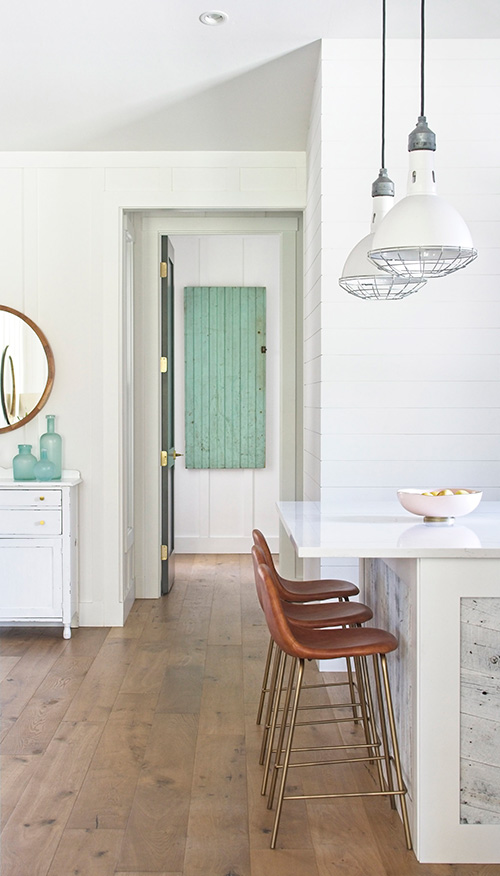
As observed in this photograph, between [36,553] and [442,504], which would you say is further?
[36,553]

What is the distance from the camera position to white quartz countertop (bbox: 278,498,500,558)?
227cm

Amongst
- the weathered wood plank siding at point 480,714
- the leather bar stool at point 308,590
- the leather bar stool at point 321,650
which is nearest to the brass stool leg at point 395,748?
the leather bar stool at point 321,650

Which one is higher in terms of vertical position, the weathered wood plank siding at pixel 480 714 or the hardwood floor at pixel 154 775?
the weathered wood plank siding at pixel 480 714

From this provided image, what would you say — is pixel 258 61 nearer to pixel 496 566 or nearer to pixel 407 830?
pixel 496 566

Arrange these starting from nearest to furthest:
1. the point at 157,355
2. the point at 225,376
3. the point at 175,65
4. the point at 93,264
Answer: the point at 175,65, the point at 93,264, the point at 157,355, the point at 225,376

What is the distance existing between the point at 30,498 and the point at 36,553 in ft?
1.02

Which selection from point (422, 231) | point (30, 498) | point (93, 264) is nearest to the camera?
point (422, 231)

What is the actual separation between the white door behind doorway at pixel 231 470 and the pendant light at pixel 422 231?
468 centimetres

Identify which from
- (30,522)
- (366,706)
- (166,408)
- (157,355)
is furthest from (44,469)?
(366,706)

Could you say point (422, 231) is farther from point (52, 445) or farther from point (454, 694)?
point (52, 445)

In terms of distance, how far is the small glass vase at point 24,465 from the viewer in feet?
15.5

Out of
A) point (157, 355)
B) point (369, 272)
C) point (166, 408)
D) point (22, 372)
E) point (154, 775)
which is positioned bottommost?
point (154, 775)

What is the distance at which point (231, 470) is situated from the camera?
717cm

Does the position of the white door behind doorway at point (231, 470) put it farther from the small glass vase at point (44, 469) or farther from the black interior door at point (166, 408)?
the small glass vase at point (44, 469)
